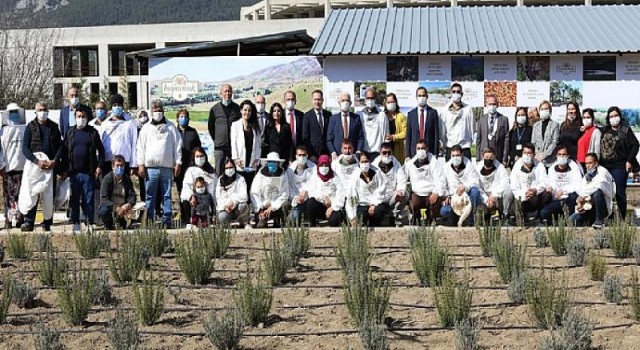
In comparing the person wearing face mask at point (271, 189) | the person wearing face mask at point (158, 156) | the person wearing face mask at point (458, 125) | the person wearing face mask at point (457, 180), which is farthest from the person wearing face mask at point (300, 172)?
the person wearing face mask at point (458, 125)

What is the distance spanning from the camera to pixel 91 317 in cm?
765

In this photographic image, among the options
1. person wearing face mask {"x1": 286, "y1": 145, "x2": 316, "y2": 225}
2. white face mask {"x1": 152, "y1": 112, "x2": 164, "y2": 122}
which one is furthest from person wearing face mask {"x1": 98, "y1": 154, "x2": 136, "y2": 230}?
person wearing face mask {"x1": 286, "y1": 145, "x2": 316, "y2": 225}

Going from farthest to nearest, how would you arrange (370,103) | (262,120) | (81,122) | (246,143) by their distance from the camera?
(370,103) < (262,120) < (246,143) < (81,122)

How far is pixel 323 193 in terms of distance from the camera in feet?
40.1

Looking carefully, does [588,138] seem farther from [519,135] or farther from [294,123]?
[294,123]

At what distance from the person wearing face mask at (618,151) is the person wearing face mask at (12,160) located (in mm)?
7947

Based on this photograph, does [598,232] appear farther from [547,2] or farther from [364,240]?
[547,2]

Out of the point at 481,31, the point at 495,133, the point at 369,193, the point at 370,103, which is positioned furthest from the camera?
the point at 481,31

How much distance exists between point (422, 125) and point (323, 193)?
1.82 meters

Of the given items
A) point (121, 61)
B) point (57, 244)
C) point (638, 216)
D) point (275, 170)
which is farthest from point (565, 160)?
point (121, 61)

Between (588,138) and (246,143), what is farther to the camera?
(588,138)

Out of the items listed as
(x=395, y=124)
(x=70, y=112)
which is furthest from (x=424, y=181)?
(x=70, y=112)

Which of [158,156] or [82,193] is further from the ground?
[158,156]

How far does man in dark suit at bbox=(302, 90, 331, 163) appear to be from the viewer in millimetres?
12938
